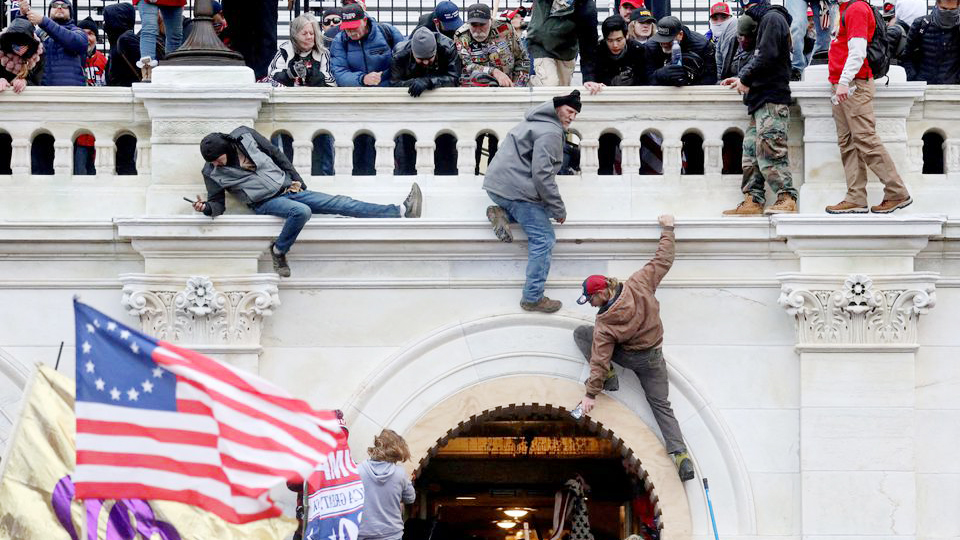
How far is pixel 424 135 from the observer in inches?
870

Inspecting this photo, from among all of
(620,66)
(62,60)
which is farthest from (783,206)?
(62,60)

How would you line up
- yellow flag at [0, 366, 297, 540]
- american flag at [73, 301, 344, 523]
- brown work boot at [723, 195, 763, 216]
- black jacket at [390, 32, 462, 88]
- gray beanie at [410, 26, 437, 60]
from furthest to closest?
black jacket at [390, 32, 462, 88] < gray beanie at [410, 26, 437, 60] < brown work boot at [723, 195, 763, 216] < yellow flag at [0, 366, 297, 540] < american flag at [73, 301, 344, 523]

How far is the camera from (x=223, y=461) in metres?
16.4

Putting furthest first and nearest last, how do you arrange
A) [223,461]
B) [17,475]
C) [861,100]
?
[861,100]
[17,475]
[223,461]

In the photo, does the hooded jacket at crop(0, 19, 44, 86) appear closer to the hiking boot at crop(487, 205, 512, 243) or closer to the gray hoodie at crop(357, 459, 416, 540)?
the hiking boot at crop(487, 205, 512, 243)

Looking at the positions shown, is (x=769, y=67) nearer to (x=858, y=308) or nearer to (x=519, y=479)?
(x=858, y=308)

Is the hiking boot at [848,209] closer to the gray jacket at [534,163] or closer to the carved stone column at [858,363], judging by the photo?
the carved stone column at [858,363]

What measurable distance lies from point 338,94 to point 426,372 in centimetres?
260

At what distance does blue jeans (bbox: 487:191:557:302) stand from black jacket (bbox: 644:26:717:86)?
2.50 meters

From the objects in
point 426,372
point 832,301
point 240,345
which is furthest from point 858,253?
point 240,345

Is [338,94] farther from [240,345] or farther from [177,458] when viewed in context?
[177,458]

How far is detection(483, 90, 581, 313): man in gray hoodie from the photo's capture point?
21266 millimetres

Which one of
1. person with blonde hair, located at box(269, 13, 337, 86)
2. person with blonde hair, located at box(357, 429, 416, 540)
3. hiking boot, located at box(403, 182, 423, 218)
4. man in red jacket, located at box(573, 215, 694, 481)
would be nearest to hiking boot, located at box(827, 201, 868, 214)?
man in red jacket, located at box(573, 215, 694, 481)

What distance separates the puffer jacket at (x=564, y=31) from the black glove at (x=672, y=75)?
1.10 metres
